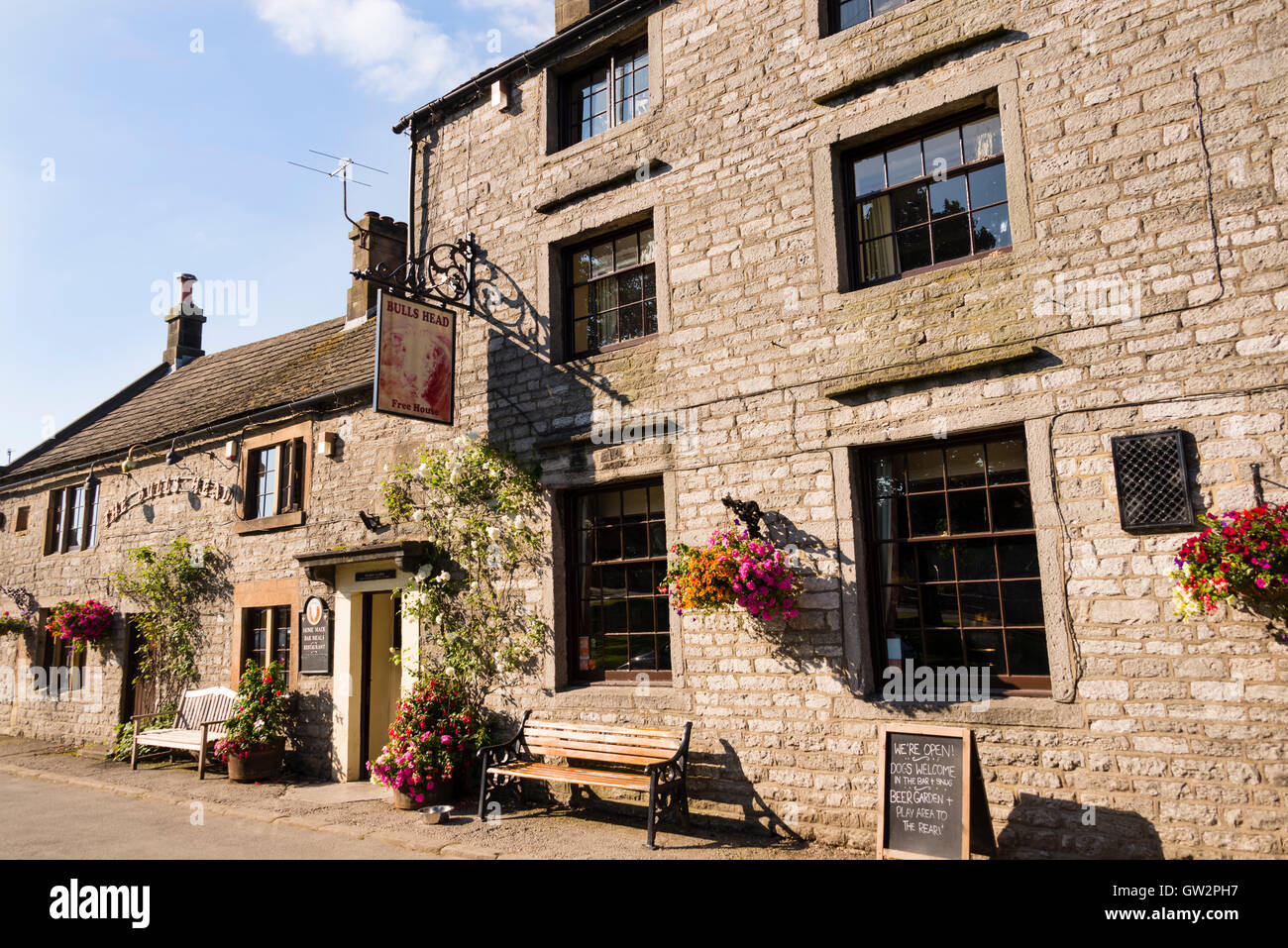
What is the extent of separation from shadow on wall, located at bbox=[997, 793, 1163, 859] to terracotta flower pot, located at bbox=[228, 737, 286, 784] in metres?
8.42

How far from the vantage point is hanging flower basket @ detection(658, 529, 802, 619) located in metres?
6.68

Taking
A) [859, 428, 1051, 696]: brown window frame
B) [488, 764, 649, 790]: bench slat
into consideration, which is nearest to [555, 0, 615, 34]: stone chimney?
[859, 428, 1051, 696]: brown window frame

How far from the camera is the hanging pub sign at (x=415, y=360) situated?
27.8 feet

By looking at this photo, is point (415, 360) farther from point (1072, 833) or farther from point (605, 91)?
point (1072, 833)

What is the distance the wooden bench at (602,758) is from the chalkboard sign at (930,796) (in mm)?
1747

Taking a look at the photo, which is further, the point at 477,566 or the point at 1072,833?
the point at 477,566

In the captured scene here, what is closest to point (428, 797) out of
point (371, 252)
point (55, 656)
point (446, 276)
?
point (446, 276)

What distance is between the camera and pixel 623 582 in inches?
328

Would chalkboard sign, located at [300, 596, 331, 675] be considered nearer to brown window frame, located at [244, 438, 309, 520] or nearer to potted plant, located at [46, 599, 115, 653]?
brown window frame, located at [244, 438, 309, 520]

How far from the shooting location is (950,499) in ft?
21.5

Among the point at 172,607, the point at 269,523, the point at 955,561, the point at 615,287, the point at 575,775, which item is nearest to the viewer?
the point at 955,561

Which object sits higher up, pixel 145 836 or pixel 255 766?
pixel 255 766

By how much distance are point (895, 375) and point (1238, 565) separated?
2.63 meters

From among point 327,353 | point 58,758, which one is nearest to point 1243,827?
point 327,353
